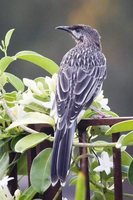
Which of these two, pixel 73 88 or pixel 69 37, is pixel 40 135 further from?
pixel 69 37

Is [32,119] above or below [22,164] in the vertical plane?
above

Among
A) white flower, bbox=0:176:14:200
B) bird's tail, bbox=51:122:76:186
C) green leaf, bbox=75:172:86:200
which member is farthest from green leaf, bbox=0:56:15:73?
green leaf, bbox=75:172:86:200

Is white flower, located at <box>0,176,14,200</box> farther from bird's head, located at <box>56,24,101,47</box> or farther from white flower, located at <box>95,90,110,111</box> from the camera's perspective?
bird's head, located at <box>56,24,101,47</box>

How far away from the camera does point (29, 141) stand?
245 centimetres

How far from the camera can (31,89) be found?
8.80 ft

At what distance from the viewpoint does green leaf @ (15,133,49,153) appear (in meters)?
2.43

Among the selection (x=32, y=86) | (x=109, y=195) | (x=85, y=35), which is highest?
(x=85, y=35)

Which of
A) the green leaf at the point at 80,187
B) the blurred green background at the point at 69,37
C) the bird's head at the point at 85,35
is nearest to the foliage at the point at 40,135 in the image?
the green leaf at the point at 80,187

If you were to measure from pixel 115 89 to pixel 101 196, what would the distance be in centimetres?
765

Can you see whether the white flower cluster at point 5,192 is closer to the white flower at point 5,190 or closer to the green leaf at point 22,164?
the white flower at point 5,190

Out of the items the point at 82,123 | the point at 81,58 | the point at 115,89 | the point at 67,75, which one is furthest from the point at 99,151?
the point at 115,89

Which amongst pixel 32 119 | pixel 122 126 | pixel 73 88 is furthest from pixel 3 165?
pixel 73 88

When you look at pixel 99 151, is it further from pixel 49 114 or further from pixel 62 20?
pixel 62 20

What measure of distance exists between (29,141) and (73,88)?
33.3 inches
